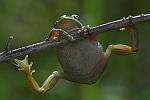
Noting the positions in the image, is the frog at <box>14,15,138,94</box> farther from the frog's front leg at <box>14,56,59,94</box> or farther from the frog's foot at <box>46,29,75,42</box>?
the frog's front leg at <box>14,56,59,94</box>

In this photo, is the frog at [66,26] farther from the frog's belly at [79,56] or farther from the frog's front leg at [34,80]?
the frog's front leg at [34,80]

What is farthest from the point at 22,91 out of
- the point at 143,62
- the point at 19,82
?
the point at 143,62

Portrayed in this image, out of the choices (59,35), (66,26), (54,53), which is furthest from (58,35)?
(54,53)

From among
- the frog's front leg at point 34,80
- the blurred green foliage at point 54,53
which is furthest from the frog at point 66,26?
the blurred green foliage at point 54,53

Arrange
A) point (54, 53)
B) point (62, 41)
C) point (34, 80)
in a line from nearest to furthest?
point (62, 41) → point (34, 80) → point (54, 53)

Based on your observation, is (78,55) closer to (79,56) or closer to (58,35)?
(79,56)

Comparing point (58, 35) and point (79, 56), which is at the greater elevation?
point (58, 35)

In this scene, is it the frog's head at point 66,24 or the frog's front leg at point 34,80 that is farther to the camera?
the frog's front leg at point 34,80
